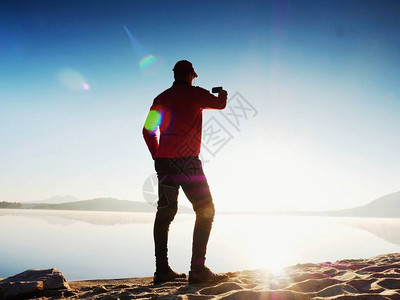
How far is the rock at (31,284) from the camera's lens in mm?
3604

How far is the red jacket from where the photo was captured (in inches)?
134

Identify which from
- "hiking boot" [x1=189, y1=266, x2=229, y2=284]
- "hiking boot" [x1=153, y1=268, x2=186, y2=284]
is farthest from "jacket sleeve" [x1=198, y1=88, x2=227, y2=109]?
"hiking boot" [x1=153, y1=268, x2=186, y2=284]

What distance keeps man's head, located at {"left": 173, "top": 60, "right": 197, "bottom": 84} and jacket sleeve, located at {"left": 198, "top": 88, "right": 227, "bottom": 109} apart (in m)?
0.32

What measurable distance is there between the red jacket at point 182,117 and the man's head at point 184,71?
123mm

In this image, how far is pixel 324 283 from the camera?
2.98 meters

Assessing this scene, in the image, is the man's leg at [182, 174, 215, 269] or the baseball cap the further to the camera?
the baseball cap

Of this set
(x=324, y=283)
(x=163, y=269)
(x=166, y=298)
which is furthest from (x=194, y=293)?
(x=324, y=283)

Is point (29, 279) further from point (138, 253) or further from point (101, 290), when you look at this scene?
point (138, 253)

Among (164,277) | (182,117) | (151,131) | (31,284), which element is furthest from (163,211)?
(31,284)

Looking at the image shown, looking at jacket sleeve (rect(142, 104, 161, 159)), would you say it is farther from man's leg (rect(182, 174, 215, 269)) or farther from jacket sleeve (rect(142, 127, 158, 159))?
man's leg (rect(182, 174, 215, 269))


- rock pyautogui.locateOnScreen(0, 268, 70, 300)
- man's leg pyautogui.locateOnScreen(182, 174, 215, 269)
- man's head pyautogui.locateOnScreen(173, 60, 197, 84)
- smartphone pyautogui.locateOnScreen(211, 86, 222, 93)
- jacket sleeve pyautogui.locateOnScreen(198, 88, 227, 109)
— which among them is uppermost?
man's head pyautogui.locateOnScreen(173, 60, 197, 84)

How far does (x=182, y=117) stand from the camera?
3.46 m

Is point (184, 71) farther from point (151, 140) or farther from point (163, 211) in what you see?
point (163, 211)

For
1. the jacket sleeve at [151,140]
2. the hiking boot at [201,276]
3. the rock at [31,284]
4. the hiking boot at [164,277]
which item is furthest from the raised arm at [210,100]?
the rock at [31,284]
